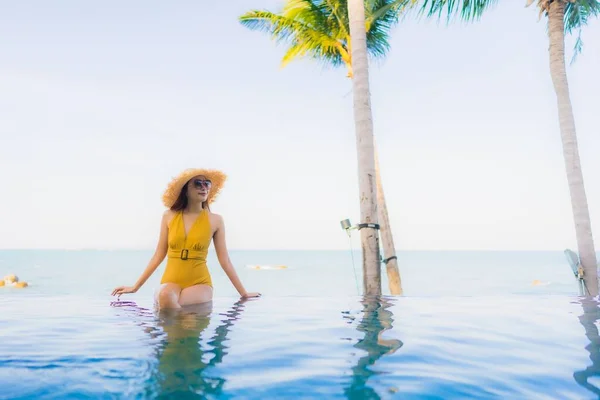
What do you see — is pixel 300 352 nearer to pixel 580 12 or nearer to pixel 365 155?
pixel 365 155

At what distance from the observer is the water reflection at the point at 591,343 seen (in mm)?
2469

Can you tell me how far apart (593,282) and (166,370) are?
9.41 meters

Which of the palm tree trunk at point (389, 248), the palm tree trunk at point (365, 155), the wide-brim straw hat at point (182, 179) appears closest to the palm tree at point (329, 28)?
the palm tree trunk at point (389, 248)

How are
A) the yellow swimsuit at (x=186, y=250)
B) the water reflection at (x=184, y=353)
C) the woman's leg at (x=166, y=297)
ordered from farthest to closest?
the yellow swimsuit at (x=186, y=250), the woman's leg at (x=166, y=297), the water reflection at (x=184, y=353)

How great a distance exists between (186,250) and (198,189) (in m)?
0.71

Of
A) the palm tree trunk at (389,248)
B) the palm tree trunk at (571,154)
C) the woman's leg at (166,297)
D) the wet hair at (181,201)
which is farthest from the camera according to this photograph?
the palm tree trunk at (389,248)

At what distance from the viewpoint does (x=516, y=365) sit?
278 centimetres

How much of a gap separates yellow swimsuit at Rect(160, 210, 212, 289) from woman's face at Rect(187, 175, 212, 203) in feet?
0.64

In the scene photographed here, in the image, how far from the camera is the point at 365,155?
797 cm

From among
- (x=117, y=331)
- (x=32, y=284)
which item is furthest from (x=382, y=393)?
(x=32, y=284)

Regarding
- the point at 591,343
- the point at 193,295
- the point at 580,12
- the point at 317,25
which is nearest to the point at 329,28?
the point at 317,25

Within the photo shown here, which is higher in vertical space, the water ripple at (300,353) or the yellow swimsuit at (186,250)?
the yellow swimsuit at (186,250)

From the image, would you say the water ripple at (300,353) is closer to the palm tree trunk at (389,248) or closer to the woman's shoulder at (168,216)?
the woman's shoulder at (168,216)

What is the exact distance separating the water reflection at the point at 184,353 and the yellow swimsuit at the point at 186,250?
18.2 inches
